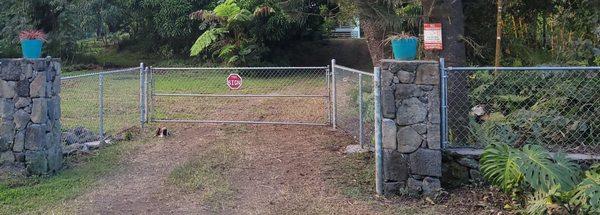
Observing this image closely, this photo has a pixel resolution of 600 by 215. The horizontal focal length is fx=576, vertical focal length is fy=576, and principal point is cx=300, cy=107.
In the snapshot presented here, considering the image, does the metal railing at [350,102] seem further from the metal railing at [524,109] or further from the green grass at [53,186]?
the green grass at [53,186]

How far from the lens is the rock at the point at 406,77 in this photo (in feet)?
16.8

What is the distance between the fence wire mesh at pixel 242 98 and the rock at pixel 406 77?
9.81 ft

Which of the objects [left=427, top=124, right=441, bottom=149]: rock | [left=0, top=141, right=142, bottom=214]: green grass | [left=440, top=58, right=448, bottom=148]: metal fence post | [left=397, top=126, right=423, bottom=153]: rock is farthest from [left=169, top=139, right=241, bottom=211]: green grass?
[left=440, top=58, right=448, bottom=148]: metal fence post

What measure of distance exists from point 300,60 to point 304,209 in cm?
1367

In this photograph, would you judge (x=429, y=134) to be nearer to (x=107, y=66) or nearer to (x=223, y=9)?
(x=223, y=9)

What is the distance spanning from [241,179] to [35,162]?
86.1 inches

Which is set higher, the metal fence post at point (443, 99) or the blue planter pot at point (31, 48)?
the blue planter pot at point (31, 48)

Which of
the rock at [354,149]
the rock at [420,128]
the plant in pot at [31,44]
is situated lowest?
the rock at [354,149]

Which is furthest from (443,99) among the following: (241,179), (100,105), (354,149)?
(100,105)

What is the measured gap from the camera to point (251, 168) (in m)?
6.26

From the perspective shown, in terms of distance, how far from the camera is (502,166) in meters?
4.95

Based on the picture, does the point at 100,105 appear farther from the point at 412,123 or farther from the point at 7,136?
the point at 412,123

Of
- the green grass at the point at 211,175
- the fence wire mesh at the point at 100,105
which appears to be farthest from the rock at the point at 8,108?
the green grass at the point at 211,175

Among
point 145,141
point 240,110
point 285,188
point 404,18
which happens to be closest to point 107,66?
point 240,110
